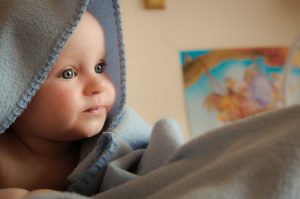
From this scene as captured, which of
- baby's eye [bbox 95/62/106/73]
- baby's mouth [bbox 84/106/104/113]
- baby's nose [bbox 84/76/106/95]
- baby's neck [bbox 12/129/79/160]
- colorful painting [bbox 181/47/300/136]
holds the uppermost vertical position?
baby's eye [bbox 95/62/106/73]

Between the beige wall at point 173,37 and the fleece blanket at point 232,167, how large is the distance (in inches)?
31.2

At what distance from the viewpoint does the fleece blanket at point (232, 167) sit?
0.30 metres

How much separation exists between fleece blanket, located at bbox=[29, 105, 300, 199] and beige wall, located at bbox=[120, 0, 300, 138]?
793mm

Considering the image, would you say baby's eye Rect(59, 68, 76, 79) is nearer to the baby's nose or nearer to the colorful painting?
the baby's nose

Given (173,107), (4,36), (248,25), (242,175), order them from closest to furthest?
(242,175) < (4,36) < (173,107) < (248,25)

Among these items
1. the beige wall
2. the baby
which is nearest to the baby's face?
the baby

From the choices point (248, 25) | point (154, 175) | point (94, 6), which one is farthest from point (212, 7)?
point (154, 175)

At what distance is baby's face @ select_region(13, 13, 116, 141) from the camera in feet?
1.44

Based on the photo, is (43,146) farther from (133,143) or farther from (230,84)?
(230,84)

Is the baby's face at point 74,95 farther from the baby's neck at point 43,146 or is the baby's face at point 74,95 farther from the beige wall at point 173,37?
the beige wall at point 173,37

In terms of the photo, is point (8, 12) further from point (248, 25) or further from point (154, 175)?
point (248, 25)

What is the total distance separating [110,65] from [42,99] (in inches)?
4.0

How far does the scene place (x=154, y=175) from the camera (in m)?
0.37

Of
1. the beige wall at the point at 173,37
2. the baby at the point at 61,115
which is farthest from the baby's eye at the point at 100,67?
the beige wall at the point at 173,37
